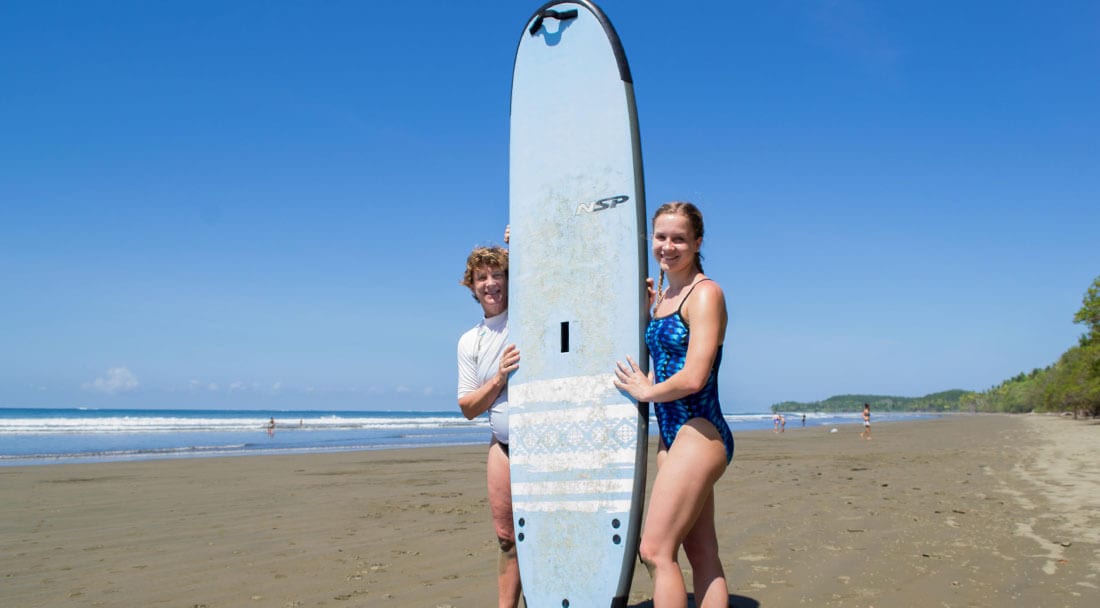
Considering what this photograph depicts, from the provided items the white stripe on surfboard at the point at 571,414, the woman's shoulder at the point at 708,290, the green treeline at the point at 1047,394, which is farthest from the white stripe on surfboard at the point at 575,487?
the green treeline at the point at 1047,394

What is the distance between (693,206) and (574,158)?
0.70 meters

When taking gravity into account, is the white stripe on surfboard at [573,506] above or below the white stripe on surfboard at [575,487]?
below

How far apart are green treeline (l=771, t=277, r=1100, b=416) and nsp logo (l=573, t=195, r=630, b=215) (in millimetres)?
25127

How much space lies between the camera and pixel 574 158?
3.18 meters

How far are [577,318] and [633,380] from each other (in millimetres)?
404

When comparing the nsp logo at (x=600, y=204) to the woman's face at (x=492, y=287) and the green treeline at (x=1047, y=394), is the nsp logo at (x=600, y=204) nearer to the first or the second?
Answer: the woman's face at (x=492, y=287)

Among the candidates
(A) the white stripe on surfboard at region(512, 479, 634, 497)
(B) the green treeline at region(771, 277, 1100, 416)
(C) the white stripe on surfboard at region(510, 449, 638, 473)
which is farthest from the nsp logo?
(B) the green treeline at region(771, 277, 1100, 416)

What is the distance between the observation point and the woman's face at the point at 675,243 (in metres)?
2.63

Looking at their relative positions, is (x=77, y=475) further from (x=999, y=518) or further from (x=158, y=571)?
(x=999, y=518)

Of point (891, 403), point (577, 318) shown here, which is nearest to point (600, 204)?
point (577, 318)

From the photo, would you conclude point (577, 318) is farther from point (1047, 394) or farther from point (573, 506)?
point (1047, 394)

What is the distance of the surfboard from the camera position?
2.78 m

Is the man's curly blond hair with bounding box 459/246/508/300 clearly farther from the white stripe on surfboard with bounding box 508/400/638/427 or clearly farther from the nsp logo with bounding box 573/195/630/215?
the white stripe on surfboard with bounding box 508/400/638/427

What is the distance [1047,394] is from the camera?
49.2 m
